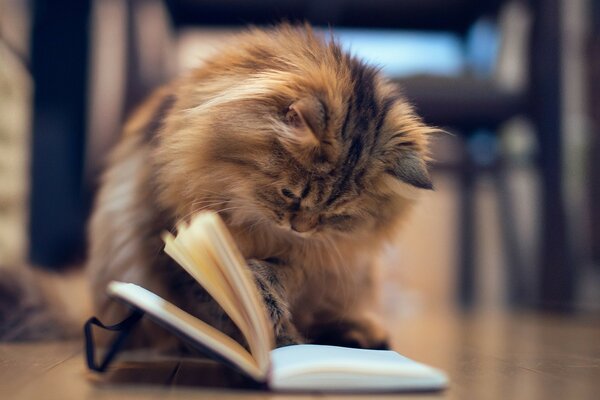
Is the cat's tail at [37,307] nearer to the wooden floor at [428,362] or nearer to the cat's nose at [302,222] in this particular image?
the wooden floor at [428,362]

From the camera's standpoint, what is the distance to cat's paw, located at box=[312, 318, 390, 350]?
1.31 meters

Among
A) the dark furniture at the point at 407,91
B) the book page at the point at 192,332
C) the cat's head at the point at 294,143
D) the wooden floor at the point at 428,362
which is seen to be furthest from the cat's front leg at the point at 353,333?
the dark furniture at the point at 407,91

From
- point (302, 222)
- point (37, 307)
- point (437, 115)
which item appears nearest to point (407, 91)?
point (437, 115)

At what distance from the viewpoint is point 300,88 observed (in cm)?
120

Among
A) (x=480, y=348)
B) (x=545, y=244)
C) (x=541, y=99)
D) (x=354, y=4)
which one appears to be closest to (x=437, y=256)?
(x=545, y=244)

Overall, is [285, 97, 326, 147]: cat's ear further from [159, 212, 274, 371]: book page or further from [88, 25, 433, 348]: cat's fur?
[159, 212, 274, 371]: book page

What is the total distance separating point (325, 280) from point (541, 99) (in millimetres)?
1757

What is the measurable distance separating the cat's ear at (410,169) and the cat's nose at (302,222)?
19cm

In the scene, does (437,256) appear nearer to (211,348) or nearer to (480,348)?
(480,348)

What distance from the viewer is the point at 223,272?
3.03 feet

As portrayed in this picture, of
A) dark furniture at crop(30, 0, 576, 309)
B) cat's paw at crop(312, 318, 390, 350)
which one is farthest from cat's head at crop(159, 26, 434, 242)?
dark furniture at crop(30, 0, 576, 309)

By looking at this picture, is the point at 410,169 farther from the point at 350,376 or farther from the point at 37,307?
the point at 37,307

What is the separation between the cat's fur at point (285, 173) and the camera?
3.92 feet

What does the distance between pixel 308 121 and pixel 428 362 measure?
571 millimetres
